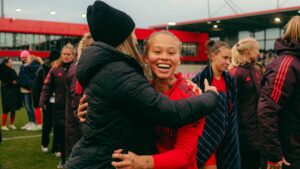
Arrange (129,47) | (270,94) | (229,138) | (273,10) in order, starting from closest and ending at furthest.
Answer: (129,47) < (229,138) < (270,94) < (273,10)

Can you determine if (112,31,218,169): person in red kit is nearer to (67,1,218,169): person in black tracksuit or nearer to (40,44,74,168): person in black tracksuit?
(67,1,218,169): person in black tracksuit

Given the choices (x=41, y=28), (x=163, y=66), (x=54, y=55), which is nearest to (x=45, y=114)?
(x=54, y=55)

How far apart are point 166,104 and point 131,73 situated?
22 centimetres

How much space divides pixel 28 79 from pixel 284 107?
9.23 m

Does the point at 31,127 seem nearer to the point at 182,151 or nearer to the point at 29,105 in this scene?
the point at 29,105

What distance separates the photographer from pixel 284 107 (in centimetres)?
335

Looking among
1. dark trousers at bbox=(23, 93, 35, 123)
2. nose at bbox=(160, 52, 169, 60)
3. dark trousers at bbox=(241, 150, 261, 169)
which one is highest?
nose at bbox=(160, 52, 169, 60)

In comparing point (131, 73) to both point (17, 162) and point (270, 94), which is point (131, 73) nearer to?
point (270, 94)

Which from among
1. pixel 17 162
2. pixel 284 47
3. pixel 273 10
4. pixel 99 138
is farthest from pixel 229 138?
pixel 273 10

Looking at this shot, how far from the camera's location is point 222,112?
7.91ft

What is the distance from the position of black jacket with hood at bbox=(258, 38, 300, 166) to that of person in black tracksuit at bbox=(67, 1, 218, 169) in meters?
1.39

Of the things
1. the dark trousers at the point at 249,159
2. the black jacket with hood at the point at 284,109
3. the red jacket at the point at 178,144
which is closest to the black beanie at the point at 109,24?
the red jacket at the point at 178,144

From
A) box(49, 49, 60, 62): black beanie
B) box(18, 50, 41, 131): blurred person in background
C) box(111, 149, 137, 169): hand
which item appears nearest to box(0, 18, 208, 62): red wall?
box(18, 50, 41, 131): blurred person in background

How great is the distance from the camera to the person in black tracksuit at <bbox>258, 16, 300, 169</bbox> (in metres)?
3.28
